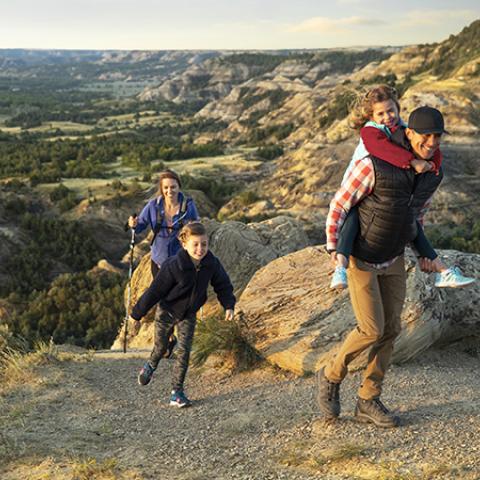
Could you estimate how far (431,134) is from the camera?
3742 mm

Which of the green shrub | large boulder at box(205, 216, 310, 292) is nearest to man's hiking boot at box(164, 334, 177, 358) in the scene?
large boulder at box(205, 216, 310, 292)

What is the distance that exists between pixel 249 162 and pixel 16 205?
54.9 ft

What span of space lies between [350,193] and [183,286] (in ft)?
7.15

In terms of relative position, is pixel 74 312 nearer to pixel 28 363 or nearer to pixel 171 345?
pixel 28 363

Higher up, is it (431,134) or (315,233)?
(431,134)

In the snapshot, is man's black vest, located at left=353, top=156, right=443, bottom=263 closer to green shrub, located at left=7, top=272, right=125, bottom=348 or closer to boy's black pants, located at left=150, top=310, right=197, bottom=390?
boy's black pants, located at left=150, top=310, right=197, bottom=390

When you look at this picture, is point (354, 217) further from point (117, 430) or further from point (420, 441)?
point (117, 430)

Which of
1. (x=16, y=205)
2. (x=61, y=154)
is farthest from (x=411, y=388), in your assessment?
(x=61, y=154)

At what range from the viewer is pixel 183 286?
546 cm

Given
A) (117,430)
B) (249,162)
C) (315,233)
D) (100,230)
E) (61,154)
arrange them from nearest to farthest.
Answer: (117,430) < (315,233) < (100,230) < (249,162) < (61,154)

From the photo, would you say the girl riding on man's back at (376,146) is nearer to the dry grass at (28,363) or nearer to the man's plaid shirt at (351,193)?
the man's plaid shirt at (351,193)

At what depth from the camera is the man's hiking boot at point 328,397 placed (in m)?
4.65

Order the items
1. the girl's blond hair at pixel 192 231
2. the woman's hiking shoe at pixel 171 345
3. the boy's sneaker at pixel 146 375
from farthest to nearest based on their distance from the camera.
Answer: the woman's hiking shoe at pixel 171 345 → the boy's sneaker at pixel 146 375 → the girl's blond hair at pixel 192 231

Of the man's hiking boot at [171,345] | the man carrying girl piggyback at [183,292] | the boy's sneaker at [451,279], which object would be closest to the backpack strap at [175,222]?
the man carrying girl piggyback at [183,292]
